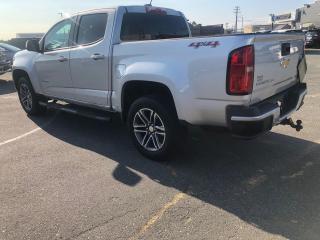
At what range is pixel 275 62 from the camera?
437 centimetres

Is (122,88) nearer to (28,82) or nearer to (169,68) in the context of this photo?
(169,68)

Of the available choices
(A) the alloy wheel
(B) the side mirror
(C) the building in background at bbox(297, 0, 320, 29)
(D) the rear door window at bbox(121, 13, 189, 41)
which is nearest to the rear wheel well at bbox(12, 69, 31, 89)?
(B) the side mirror

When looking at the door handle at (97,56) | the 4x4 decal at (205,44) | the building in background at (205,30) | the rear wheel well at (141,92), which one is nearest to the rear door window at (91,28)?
the door handle at (97,56)

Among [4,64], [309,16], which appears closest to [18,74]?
[4,64]

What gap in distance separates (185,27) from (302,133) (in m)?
2.49

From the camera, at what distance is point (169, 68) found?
176 inches

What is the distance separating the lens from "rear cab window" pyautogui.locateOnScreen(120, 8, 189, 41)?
5.59 m

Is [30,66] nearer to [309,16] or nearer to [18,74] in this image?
[18,74]

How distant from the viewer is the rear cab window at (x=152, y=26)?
18.3ft

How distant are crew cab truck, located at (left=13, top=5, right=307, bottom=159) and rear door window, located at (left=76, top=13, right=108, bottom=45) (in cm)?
1

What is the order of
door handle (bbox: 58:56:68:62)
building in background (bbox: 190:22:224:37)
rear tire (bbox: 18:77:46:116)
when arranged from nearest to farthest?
1. door handle (bbox: 58:56:68:62)
2. building in background (bbox: 190:22:224:37)
3. rear tire (bbox: 18:77:46:116)

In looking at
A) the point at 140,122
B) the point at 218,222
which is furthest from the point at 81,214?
the point at 140,122

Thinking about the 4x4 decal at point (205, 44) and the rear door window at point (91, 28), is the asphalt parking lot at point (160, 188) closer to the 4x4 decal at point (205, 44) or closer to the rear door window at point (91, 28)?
the 4x4 decal at point (205, 44)

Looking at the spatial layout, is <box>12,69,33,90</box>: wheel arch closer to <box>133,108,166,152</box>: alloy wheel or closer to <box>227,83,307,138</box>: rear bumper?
<box>133,108,166,152</box>: alloy wheel
